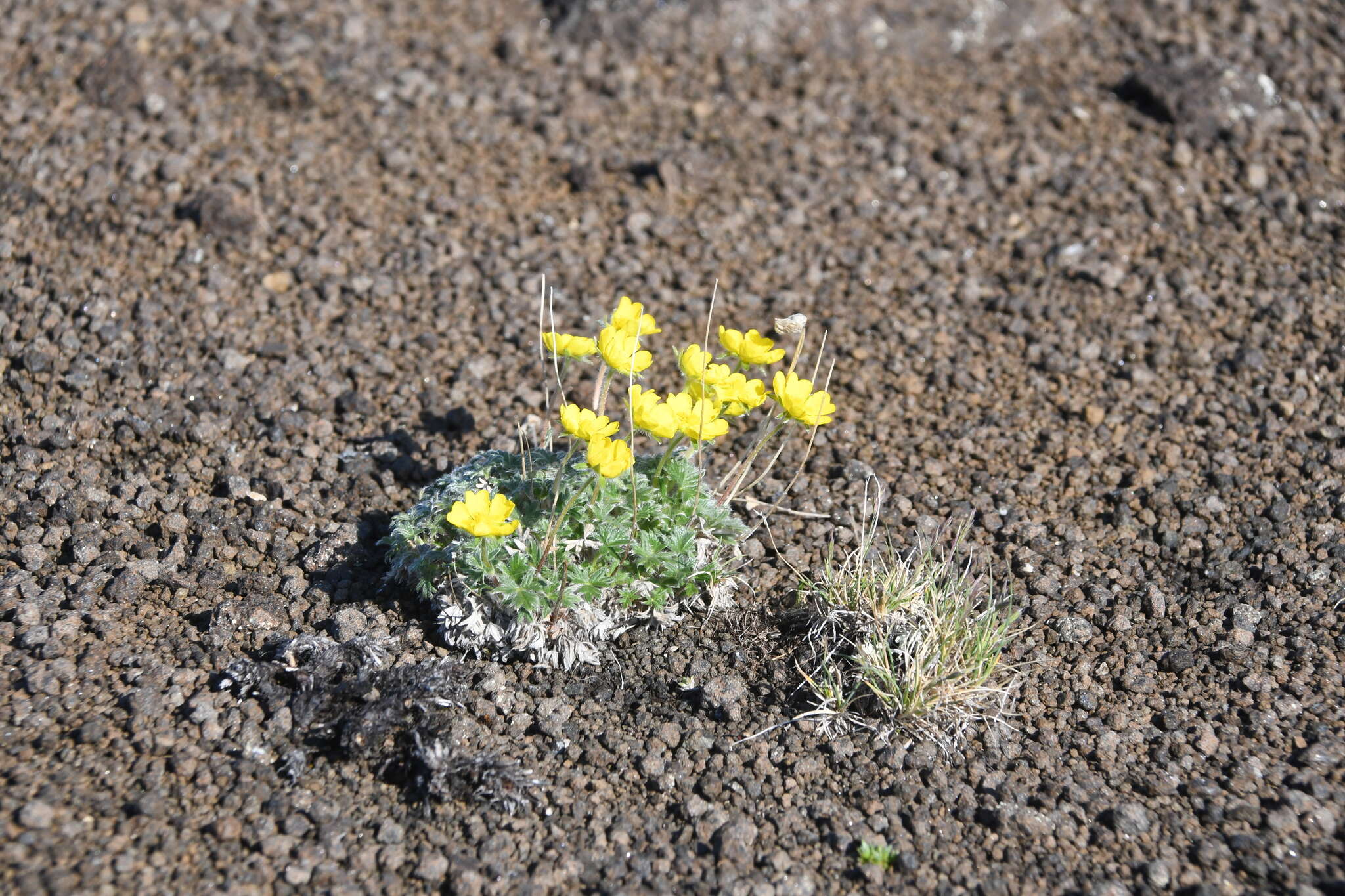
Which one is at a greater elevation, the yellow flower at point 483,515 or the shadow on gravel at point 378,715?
the yellow flower at point 483,515

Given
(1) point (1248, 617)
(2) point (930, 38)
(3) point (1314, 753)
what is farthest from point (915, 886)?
(2) point (930, 38)

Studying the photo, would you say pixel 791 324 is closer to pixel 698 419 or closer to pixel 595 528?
pixel 698 419

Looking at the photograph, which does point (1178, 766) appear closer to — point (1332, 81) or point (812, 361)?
point (812, 361)

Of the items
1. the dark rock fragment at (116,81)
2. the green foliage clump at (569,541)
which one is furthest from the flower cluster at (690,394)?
the dark rock fragment at (116,81)

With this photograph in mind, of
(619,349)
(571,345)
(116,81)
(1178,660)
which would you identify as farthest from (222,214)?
(1178,660)

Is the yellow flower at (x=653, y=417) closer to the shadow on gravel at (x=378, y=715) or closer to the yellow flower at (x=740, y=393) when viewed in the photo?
the yellow flower at (x=740, y=393)

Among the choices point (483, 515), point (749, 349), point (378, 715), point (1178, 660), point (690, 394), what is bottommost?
point (378, 715)

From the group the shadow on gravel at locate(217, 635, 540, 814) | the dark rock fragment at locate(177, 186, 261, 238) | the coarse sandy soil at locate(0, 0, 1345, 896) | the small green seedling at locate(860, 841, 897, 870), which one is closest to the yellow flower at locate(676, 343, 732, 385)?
the coarse sandy soil at locate(0, 0, 1345, 896)
